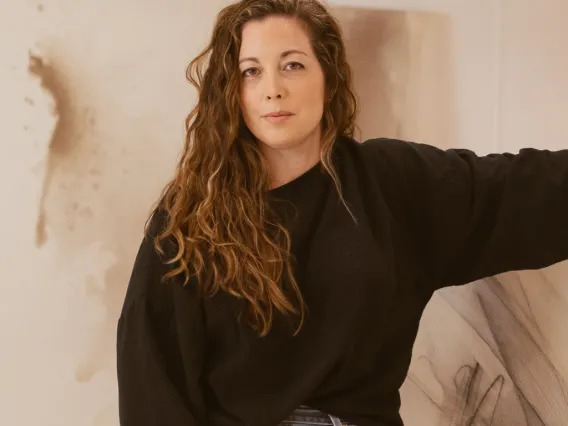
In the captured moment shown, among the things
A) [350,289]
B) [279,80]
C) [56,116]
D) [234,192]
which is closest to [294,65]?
[279,80]

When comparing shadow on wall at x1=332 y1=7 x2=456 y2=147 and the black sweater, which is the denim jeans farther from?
shadow on wall at x1=332 y1=7 x2=456 y2=147

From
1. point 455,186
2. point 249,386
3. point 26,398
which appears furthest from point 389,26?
point 26,398

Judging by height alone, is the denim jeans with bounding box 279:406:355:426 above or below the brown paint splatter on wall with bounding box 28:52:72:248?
below

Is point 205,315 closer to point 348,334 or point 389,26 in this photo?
point 348,334

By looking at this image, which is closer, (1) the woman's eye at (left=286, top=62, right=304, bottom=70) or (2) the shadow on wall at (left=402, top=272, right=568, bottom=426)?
(1) the woman's eye at (left=286, top=62, right=304, bottom=70)

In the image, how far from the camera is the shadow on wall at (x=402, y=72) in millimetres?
1194

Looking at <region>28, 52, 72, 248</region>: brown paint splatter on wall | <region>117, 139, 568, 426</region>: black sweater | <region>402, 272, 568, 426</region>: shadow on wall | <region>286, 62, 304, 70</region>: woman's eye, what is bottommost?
<region>402, 272, 568, 426</region>: shadow on wall

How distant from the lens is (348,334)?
96 cm

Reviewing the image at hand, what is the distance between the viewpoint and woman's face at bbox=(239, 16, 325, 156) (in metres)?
0.96

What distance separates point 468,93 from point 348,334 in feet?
1.77

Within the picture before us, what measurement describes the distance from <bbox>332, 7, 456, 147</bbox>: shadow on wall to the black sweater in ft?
0.49

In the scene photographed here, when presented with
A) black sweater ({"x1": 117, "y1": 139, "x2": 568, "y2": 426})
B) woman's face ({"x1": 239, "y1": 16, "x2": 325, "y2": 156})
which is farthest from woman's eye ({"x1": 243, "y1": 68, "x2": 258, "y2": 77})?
black sweater ({"x1": 117, "y1": 139, "x2": 568, "y2": 426})

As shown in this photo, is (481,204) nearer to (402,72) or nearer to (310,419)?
(402,72)

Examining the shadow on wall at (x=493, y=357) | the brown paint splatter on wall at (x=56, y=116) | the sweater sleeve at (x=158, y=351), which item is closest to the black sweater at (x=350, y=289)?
the sweater sleeve at (x=158, y=351)
